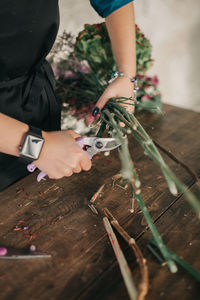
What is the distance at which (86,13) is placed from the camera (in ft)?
4.60

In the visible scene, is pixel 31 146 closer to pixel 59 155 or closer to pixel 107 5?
pixel 59 155

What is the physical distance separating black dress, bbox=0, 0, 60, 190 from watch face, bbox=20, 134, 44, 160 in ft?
0.75

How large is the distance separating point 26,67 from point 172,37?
4.55 ft

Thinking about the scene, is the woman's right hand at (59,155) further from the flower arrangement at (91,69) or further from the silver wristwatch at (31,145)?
the flower arrangement at (91,69)

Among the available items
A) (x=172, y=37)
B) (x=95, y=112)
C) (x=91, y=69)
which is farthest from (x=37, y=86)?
(x=172, y=37)

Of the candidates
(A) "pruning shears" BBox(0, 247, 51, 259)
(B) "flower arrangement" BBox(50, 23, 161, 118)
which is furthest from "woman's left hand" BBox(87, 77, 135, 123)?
(A) "pruning shears" BBox(0, 247, 51, 259)

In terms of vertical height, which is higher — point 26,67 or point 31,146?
point 26,67

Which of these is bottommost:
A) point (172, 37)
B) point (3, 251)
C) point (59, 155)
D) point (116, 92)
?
point (3, 251)

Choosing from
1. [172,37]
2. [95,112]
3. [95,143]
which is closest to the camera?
[95,143]

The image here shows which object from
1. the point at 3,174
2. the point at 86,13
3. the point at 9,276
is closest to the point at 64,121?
the point at 86,13

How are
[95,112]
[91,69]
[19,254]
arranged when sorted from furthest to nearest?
[91,69]
[95,112]
[19,254]

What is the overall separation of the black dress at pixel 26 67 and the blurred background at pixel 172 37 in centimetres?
68

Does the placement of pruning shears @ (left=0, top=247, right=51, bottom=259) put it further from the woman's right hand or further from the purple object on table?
the woman's right hand

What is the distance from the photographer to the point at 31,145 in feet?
1.90
